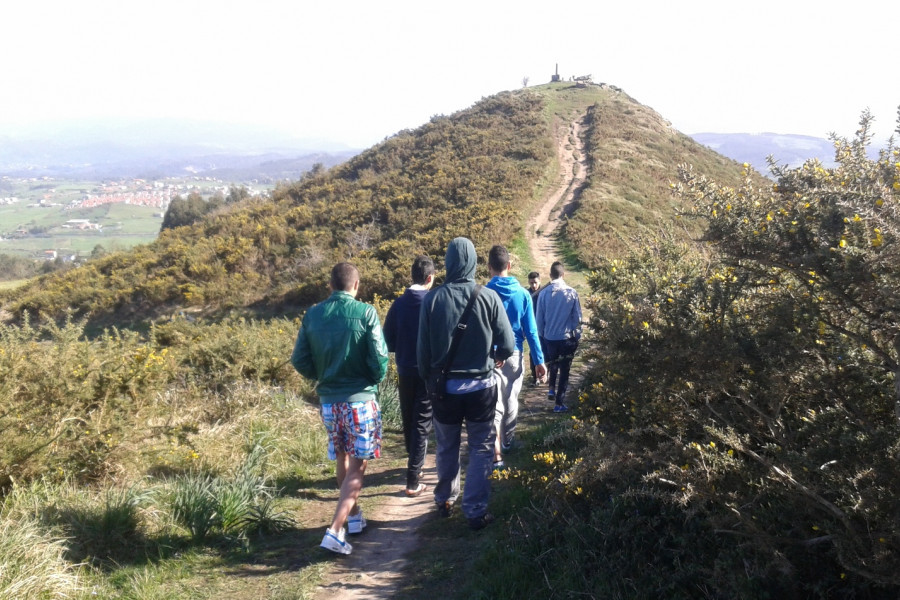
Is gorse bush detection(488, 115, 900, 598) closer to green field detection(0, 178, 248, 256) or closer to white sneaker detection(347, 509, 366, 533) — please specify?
white sneaker detection(347, 509, 366, 533)

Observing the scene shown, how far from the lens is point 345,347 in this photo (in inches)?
140

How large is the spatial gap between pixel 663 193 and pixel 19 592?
961 inches

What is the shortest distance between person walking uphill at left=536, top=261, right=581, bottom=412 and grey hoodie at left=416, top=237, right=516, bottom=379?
251 cm

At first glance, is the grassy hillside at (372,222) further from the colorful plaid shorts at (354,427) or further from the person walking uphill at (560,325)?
the colorful plaid shorts at (354,427)

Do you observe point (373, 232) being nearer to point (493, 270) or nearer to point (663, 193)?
point (663, 193)

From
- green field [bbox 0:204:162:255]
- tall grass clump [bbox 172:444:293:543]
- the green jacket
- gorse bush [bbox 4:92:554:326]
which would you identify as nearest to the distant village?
green field [bbox 0:204:162:255]

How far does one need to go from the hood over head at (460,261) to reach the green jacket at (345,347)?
0.58m

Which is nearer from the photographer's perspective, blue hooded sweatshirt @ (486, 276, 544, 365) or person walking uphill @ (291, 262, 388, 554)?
person walking uphill @ (291, 262, 388, 554)

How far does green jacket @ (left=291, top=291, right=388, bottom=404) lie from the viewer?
357 centimetres

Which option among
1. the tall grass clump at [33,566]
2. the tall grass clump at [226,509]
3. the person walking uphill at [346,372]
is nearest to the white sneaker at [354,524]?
the person walking uphill at [346,372]

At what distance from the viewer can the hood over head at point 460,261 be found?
3686 millimetres

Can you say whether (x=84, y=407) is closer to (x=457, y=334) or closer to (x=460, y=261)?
(x=457, y=334)

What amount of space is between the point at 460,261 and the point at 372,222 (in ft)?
61.9

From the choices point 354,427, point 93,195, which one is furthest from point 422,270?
point 93,195
